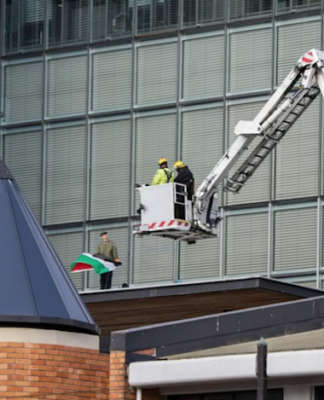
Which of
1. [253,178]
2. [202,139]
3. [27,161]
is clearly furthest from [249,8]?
[27,161]

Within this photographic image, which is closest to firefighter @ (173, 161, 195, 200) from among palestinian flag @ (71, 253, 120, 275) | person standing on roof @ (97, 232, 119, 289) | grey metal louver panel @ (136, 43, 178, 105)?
palestinian flag @ (71, 253, 120, 275)

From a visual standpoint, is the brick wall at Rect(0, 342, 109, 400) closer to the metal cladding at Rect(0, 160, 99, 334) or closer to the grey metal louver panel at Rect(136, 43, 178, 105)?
the metal cladding at Rect(0, 160, 99, 334)

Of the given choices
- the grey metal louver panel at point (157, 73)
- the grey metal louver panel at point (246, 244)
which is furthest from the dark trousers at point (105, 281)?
the grey metal louver panel at point (157, 73)

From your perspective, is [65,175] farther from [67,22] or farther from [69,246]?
[67,22]

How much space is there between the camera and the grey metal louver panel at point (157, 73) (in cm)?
4284

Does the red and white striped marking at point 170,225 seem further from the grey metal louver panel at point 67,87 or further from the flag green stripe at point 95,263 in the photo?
the grey metal louver panel at point 67,87

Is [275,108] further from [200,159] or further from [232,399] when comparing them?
[232,399]

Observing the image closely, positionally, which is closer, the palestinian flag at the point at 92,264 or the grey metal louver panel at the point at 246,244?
the palestinian flag at the point at 92,264

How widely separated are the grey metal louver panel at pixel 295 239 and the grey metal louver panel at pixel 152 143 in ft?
13.9

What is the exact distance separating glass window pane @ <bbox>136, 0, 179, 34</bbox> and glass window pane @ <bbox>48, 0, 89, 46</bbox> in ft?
6.30

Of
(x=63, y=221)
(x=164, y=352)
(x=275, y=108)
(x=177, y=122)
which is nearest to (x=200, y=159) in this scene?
(x=177, y=122)

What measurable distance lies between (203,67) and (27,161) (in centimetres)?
→ 638

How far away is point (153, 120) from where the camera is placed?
43094mm

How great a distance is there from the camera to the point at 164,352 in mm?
22500
